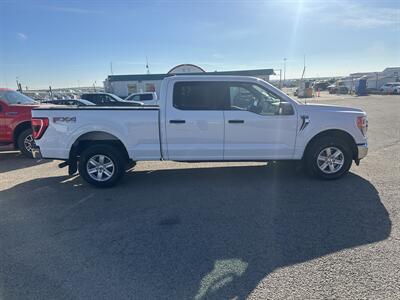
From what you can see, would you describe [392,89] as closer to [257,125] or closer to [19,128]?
[257,125]

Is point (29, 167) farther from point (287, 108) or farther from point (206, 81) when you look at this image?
point (287, 108)

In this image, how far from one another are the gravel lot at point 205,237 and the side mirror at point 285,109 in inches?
51.4

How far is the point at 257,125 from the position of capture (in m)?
5.17

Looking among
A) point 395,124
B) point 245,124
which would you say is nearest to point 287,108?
point 245,124

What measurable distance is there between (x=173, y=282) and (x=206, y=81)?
143 inches

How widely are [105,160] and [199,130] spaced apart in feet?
6.16

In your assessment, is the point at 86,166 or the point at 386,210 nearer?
the point at 386,210

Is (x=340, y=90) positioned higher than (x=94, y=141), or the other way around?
(x=340, y=90)

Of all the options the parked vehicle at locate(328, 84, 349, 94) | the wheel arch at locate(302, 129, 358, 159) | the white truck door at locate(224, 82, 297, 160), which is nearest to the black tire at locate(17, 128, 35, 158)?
the white truck door at locate(224, 82, 297, 160)

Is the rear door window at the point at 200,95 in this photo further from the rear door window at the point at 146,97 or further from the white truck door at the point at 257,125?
the rear door window at the point at 146,97

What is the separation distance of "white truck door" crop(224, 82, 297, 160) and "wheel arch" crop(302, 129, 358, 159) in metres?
0.35

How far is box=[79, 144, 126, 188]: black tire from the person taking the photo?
5.25 meters

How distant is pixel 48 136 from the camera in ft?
17.1

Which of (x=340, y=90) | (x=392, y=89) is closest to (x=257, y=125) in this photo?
(x=392, y=89)
